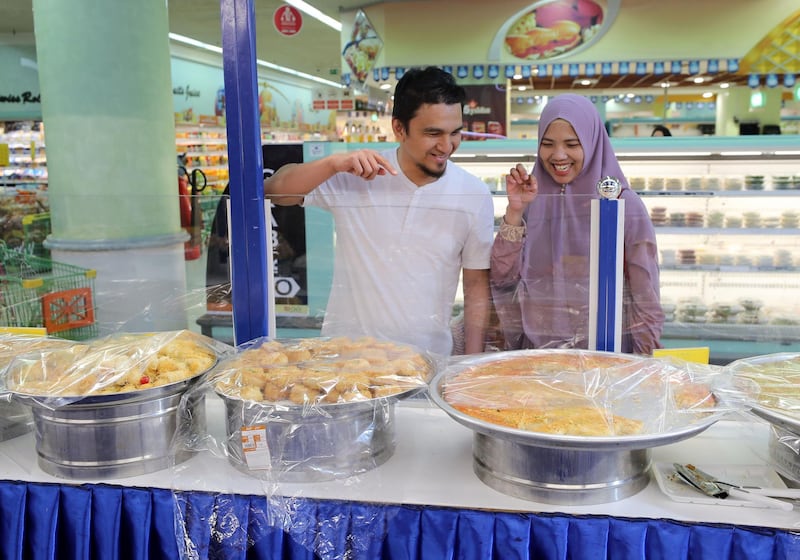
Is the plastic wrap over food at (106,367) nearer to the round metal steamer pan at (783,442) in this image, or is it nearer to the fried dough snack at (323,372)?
the fried dough snack at (323,372)

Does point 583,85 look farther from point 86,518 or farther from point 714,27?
point 86,518

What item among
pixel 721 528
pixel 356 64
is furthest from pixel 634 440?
pixel 356 64

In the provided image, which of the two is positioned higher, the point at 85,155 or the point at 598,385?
the point at 85,155

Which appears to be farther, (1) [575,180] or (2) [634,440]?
(1) [575,180]

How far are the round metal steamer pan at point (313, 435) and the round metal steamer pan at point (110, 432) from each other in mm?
168

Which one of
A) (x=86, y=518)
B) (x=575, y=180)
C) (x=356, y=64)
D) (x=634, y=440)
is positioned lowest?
(x=86, y=518)

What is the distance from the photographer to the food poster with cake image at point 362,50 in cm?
816

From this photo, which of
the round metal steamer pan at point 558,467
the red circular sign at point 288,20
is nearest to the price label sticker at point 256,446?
the round metal steamer pan at point 558,467

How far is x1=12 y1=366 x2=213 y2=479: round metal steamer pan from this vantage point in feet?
4.64

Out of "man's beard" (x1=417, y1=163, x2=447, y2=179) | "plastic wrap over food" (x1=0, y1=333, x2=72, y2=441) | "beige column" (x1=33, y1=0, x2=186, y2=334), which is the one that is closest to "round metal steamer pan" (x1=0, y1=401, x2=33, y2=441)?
"plastic wrap over food" (x1=0, y1=333, x2=72, y2=441)

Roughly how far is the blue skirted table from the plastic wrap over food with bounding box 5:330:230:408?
19 centimetres

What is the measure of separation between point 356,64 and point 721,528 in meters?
7.58

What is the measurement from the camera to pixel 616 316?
67.9 inches

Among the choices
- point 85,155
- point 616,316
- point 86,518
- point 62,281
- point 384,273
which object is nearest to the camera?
point 86,518
